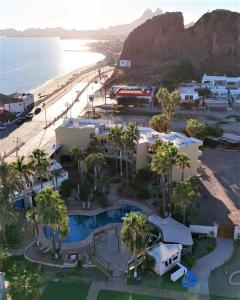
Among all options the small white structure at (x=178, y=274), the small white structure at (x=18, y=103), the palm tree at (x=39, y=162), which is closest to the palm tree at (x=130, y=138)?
the palm tree at (x=39, y=162)

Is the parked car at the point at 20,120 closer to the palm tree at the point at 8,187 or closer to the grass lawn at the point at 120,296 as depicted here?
the palm tree at the point at 8,187

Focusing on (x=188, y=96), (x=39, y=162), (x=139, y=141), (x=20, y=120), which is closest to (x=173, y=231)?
(x=39, y=162)

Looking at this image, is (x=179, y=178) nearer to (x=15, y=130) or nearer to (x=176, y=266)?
(x=176, y=266)

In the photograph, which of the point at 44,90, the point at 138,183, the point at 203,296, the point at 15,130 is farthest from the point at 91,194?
the point at 44,90

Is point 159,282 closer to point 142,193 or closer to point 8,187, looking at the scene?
point 142,193

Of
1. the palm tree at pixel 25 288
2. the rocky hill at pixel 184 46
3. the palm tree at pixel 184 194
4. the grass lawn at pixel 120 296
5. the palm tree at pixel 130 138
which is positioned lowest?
the grass lawn at pixel 120 296

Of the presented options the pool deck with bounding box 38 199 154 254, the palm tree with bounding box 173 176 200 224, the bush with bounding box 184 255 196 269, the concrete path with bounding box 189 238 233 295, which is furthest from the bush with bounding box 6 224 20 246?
the concrete path with bounding box 189 238 233 295
